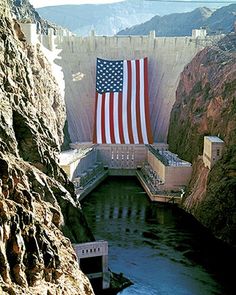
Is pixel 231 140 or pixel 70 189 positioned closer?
pixel 70 189

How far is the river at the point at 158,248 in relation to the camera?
41844 mm

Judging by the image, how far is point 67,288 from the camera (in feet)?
Result: 89.7

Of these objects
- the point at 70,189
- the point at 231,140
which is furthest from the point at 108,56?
the point at 70,189

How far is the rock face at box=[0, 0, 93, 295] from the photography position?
81.9ft

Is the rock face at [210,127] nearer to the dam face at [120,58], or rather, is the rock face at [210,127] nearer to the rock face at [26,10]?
the dam face at [120,58]

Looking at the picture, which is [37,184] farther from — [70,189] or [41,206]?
[70,189]

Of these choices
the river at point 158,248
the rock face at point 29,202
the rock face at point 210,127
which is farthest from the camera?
the rock face at point 210,127

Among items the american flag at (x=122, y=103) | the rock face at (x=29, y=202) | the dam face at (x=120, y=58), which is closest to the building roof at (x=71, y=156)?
the american flag at (x=122, y=103)

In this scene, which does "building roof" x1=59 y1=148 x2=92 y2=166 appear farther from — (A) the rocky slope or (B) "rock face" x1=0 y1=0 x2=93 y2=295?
(A) the rocky slope

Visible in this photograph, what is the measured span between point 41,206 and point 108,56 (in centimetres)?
5697

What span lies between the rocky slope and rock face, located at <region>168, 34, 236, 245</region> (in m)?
75.2

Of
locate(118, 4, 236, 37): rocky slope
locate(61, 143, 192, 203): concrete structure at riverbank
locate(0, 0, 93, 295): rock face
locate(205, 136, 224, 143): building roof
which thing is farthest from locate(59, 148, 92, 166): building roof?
locate(118, 4, 236, 37): rocky slope

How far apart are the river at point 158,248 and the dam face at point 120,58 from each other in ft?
58.1

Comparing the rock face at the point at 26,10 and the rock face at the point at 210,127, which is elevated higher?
the rock face at the point at 26,10
